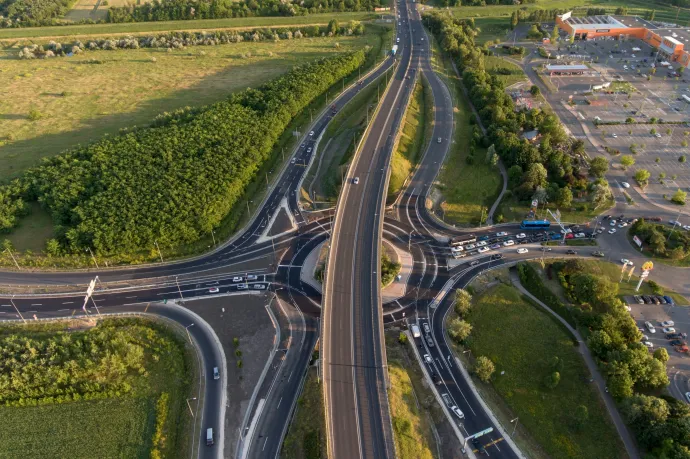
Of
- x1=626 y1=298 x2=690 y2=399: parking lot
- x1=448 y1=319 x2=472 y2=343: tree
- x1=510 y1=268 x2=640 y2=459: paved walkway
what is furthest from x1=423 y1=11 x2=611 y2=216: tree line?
x1=448 y1=319 x2=472 y2=343: tree

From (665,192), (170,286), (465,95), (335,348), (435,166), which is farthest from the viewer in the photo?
(465,95)

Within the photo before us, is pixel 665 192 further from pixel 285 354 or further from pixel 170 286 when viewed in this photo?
pixel 170 286

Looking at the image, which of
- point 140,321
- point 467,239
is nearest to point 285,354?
point 140,321

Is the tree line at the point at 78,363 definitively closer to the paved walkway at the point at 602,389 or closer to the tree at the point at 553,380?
the tree at the point at 553,380

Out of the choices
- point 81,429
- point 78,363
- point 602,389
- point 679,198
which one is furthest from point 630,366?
point 78,363

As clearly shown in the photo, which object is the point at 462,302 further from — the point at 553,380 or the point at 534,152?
the point at 534,152

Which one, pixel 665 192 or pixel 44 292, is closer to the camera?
pixel 44 292
